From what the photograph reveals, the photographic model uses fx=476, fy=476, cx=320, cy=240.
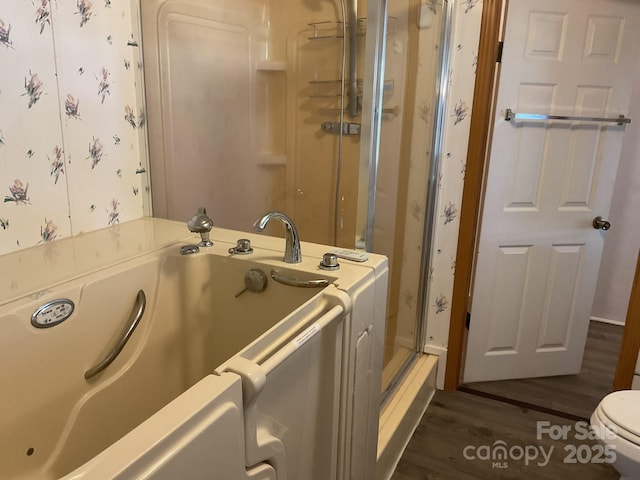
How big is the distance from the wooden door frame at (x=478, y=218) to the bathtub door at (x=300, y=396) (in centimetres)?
115

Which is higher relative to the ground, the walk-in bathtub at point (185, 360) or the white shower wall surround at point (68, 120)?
the white shower wall surround at point (68, 120)

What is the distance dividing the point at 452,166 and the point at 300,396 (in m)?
1.38

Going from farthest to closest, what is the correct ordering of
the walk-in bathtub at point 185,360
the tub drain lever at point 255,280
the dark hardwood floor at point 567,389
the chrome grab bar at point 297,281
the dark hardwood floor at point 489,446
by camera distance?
the dark hardwood floor at point 567,389 → the dark hardwood floor at point 489,446 → the tub drain lever at point 255,280 → the chrome grab bar at point 297,281 → the walk-in bathtub at point 185,360

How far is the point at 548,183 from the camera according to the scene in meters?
2.16

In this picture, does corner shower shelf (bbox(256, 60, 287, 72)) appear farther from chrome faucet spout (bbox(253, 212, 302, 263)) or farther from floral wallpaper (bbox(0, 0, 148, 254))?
chrome faucet spout (bbox(253, 212, 302, 263))

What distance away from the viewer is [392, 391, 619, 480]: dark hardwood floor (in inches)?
69.1

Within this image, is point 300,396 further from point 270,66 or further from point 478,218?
point 270,66

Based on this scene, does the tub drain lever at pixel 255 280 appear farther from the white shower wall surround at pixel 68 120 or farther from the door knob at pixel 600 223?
the door knob at pixel 600 223

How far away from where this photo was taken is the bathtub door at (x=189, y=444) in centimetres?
59

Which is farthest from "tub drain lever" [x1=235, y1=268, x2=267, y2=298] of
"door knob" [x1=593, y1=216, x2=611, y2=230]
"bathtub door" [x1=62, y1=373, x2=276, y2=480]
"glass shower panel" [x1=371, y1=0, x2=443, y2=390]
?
"door knob" [x1=593, y1=216, x2=611, y2=230]

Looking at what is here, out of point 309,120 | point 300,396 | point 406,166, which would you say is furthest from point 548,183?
point 300,396

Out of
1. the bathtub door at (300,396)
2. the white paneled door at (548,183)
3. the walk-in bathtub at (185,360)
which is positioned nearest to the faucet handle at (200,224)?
the walk-in bathtub at (185,360)

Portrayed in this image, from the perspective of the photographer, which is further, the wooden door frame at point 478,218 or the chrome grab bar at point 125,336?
the wooden door frame at point 478,218

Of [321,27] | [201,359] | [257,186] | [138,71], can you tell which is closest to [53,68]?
[138,71]
